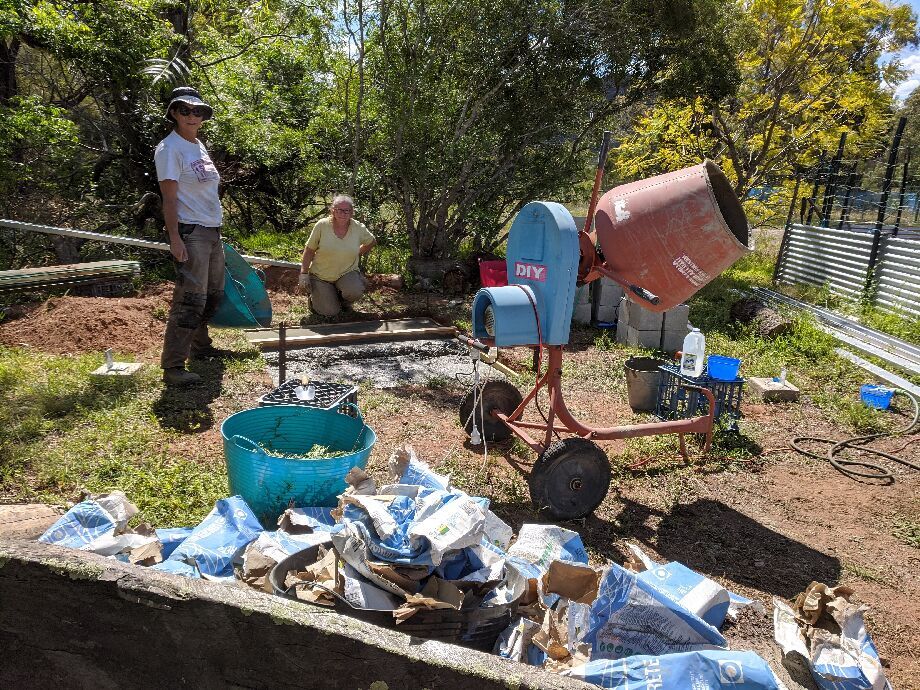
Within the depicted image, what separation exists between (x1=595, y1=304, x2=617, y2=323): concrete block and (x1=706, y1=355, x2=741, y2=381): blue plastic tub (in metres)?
2.71

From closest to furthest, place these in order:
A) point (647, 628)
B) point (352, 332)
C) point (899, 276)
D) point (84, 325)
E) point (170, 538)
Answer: point (647, 628), point (170, 538), point (84, 325), point (352, 332), point (899, 276)

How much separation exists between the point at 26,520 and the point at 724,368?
4.56 meters

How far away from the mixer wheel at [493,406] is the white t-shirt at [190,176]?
2.43 m

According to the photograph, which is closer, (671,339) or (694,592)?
(694,592)

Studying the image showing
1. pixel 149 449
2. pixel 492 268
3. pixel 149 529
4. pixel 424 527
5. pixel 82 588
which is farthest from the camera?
pixel 492 268

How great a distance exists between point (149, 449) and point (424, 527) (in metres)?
2.42

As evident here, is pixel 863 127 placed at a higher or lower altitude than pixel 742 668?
higher

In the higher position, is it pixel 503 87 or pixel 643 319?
pixel 503 87

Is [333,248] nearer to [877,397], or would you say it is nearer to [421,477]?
[421,477]

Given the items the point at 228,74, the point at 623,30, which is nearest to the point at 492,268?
the point at 623,30

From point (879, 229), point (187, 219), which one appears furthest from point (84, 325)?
point (879, 229)

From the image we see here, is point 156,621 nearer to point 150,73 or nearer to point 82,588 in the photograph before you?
point 82,588

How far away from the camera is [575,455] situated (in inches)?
139

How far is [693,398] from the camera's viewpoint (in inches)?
195
